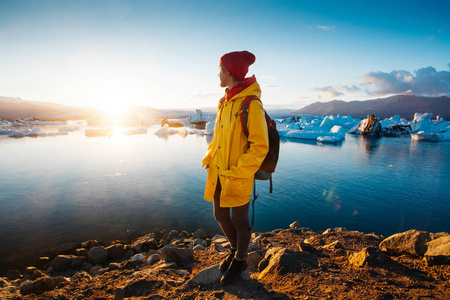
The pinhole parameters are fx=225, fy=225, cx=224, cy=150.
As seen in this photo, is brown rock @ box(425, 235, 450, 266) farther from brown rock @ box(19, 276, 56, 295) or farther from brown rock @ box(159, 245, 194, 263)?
brown rock @ box(19, 276, 56, 295)

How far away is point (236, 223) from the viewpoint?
177cm

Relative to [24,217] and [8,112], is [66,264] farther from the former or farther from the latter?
[8,112]

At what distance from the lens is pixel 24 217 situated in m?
5.34

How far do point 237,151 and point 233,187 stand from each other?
273 mm

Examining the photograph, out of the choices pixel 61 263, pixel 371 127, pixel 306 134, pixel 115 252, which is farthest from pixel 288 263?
pixel 371 127

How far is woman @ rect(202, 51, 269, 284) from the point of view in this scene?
158 centimetres

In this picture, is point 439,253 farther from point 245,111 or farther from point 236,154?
point 245,111

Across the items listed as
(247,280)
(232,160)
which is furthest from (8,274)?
(232,160)

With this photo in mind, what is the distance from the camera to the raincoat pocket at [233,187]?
1.62 meters

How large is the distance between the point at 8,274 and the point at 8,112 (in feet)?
380

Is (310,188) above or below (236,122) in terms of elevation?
below

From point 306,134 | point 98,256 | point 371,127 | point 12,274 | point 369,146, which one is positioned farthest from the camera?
point 371,127

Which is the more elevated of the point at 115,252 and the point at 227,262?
the point at 227,262

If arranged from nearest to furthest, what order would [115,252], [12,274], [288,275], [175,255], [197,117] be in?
[288,275] < [175,255] < [12,274] < [115,252] < [197,117]
